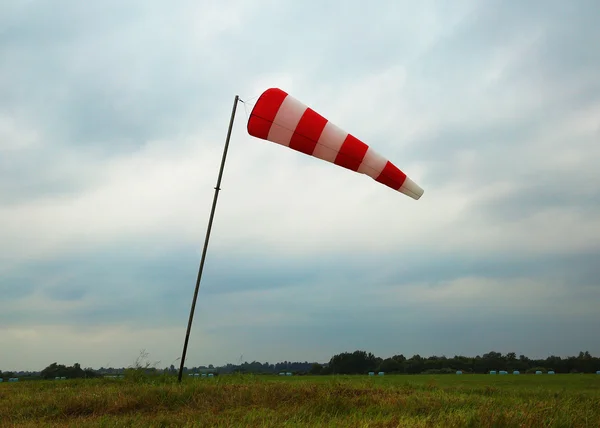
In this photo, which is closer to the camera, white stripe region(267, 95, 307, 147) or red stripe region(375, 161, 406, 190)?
white stripe region(267, 95, 307, 147)

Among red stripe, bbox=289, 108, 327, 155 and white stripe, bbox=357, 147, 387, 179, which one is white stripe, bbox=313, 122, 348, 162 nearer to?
red stripe, bbox=289, 108, 327, 155

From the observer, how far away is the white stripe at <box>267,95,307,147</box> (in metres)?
9.49

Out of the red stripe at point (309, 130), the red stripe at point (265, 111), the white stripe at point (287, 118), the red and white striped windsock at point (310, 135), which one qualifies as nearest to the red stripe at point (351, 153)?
the red and white striped windsock at point (310, 135)

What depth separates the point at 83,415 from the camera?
837cm

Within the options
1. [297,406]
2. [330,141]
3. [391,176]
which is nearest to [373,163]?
[391,176]

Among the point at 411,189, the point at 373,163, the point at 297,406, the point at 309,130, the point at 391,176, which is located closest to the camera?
the point at 297,406

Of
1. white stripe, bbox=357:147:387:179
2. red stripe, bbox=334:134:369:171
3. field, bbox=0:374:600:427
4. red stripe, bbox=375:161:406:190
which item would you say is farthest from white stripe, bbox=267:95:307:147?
field, bbox=0:374:600:427

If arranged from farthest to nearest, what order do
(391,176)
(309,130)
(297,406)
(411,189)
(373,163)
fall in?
(411,189), (391,176), (373,163), (309,130), (297,406)

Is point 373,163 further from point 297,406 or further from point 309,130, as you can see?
point 297,406

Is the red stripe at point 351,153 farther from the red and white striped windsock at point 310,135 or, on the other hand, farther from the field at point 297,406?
the field at point 297,406

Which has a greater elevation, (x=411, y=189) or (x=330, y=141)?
(x=330, y=141)

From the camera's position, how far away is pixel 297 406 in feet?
26.2

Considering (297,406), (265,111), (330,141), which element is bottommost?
(297,406)

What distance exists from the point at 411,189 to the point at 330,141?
77.7 inches
